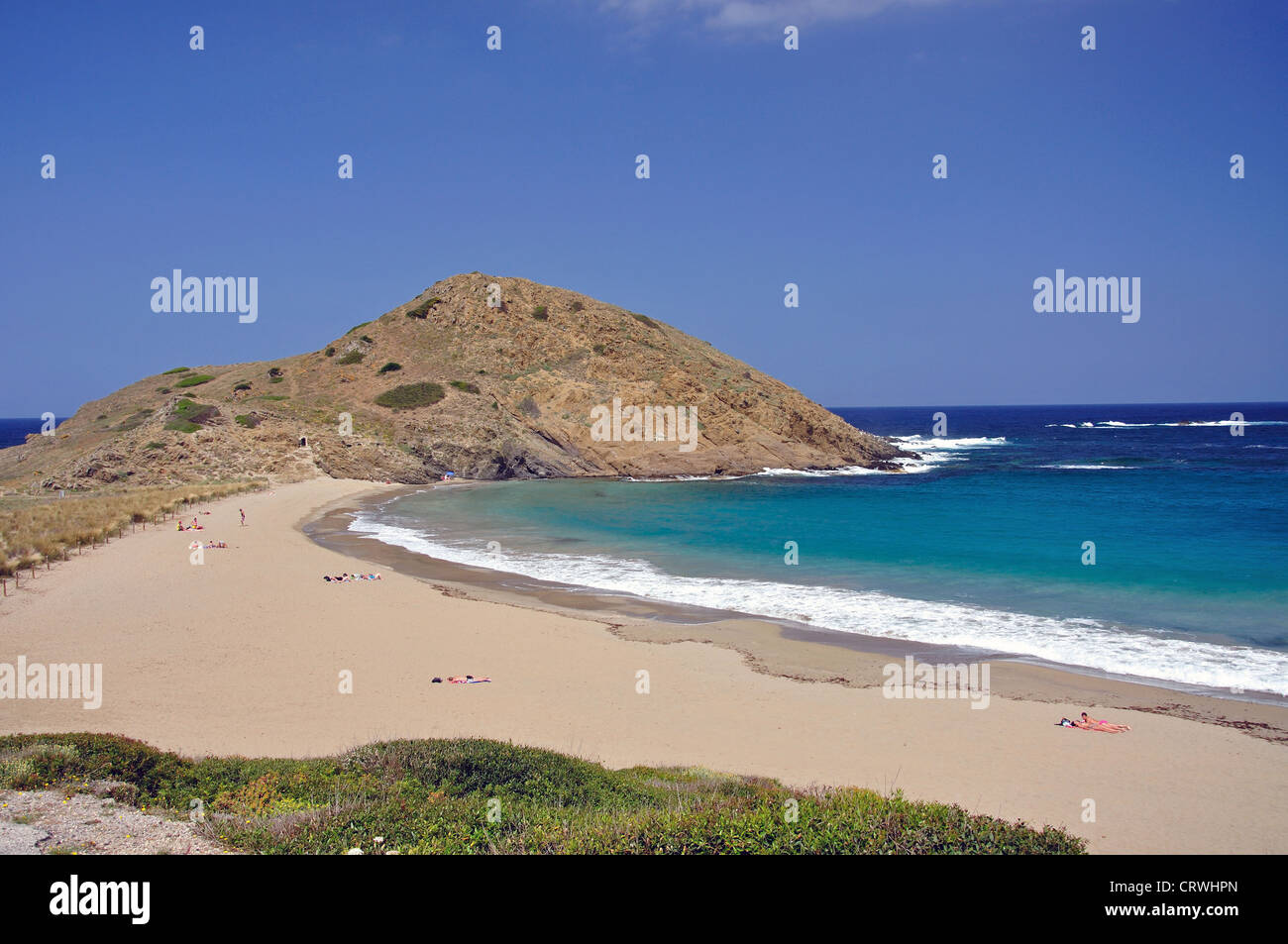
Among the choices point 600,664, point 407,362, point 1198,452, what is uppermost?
point 407,362

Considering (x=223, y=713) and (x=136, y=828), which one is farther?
(x=223, y=713)

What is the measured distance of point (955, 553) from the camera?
25.0 m

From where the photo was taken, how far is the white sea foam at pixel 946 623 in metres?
13.5

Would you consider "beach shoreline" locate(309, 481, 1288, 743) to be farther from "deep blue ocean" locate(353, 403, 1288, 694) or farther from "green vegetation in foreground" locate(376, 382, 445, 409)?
"green vegetation in foreground" locate(376, 382, 445, 409)

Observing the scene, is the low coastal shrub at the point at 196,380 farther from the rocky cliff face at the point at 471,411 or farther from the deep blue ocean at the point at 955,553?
the deep blue ocean at the point at 955,553

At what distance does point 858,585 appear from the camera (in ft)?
67.6

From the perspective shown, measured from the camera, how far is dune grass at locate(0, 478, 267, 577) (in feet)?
68.6

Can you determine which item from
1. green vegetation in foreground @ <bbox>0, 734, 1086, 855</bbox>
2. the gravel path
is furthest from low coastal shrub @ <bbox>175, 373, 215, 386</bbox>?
the gravel path

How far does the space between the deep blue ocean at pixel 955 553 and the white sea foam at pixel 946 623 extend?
61 mm

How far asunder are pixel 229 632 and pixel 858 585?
15.2 metres

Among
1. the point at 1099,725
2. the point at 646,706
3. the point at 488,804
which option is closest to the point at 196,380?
the point at 646,706
